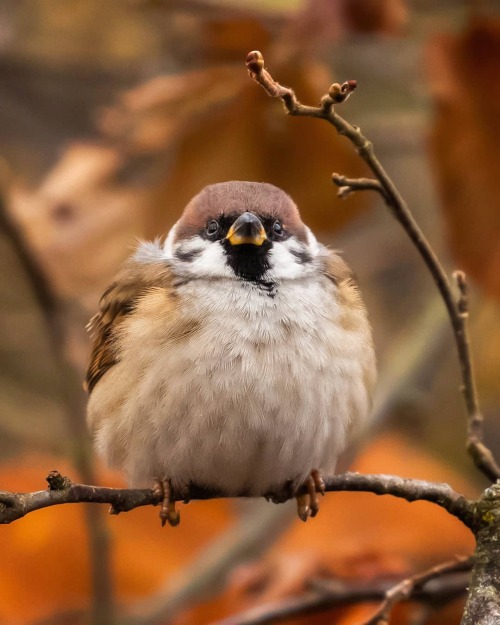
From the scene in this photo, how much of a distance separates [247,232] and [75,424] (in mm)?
1636

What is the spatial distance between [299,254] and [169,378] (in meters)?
0.74

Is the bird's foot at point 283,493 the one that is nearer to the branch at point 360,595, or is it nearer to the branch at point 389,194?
the branch at point 360,595

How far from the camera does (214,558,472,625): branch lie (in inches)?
116

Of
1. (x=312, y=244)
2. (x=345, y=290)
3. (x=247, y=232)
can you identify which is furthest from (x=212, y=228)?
(x=345, y=290)

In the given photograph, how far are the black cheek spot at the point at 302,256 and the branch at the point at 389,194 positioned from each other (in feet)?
2.50

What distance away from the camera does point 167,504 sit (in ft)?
10.9

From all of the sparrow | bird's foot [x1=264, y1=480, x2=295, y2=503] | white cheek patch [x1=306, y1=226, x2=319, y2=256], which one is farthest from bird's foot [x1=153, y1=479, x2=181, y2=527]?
white cheek patch [x1=306, y1=226, x2=319, y2=256]

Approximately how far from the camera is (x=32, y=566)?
4348mm

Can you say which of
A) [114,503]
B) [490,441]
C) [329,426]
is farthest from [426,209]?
[114,503]

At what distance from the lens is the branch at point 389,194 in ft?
8.14

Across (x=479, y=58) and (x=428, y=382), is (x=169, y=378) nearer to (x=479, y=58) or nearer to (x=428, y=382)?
(x=479, y=58)

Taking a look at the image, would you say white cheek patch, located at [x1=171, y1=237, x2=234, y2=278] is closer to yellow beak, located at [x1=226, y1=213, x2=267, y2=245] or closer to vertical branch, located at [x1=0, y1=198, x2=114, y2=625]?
yellow beak, located at [x1=226, y1=213, x2=267, y2=245]

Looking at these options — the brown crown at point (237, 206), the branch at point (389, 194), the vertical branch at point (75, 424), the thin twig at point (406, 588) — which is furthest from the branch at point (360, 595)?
the brown crown at point (237, 206)

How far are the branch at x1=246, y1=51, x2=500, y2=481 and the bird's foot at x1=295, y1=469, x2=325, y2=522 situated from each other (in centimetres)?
56
